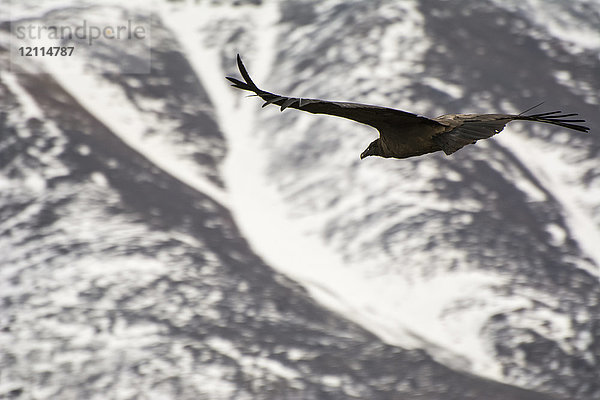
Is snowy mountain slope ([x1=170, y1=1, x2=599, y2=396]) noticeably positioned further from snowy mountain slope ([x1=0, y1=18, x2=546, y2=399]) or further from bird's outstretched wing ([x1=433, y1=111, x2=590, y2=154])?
bird's outstretched wing ([x1=433, y1=111, x2=590, y2=154])

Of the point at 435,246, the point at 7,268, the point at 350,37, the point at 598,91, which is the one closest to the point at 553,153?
the point at 598,91

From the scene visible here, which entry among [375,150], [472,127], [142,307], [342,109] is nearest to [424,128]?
[472,127]

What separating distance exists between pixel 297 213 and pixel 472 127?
5445cm

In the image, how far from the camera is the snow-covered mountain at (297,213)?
44.9 m

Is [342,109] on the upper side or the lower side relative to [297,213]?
upper

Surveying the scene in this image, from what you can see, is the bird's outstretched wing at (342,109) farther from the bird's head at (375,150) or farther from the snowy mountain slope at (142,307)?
the snowy mountain slope at (142,307)

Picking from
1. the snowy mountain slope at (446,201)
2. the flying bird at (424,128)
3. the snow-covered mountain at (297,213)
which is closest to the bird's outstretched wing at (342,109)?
the flying bird at (424,128)

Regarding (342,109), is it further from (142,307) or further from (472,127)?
(142,307)

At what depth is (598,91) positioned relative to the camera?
2628 inches

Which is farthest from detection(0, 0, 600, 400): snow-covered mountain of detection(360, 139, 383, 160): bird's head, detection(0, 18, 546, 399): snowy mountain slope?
detection(360, 139, 383, 160): bird's head

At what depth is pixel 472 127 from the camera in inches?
359

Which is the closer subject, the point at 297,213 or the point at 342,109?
the point at 342,109

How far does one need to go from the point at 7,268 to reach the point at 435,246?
24.8m

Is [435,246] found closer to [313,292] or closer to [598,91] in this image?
[313,292]
